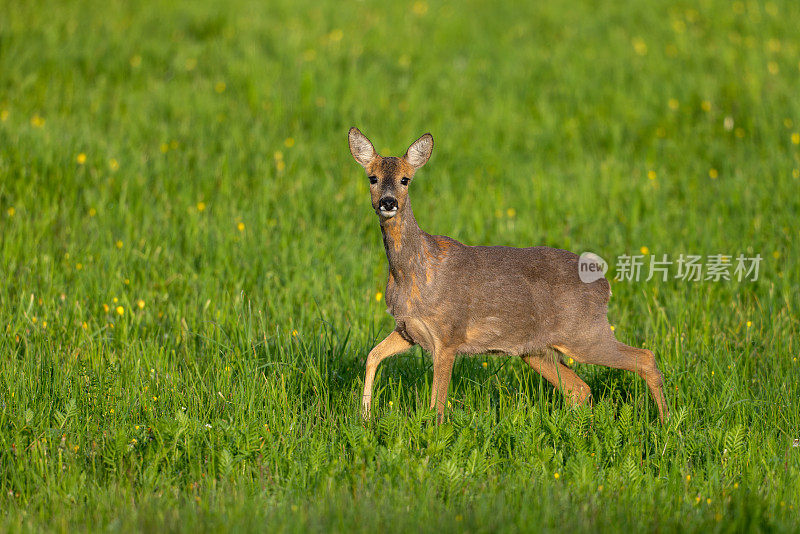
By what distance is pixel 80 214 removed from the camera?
912 centimetres

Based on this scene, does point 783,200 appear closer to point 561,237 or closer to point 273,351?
point 561,237

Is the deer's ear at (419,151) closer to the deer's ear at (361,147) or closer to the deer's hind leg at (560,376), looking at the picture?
the deer's ear at (361,147)

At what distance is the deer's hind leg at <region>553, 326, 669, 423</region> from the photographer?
588 cm

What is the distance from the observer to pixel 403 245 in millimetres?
5590

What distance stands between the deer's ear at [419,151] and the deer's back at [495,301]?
1.58 feet

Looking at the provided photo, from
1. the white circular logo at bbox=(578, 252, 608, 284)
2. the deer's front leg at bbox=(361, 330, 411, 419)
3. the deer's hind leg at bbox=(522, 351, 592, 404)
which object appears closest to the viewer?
the deer's front leg at bbox=(361, 330, 411, 419)

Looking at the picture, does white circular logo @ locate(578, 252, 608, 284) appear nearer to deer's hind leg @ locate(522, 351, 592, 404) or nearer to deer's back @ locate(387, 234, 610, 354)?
Result: deer's back @ locate(387, 234, 610, 354)

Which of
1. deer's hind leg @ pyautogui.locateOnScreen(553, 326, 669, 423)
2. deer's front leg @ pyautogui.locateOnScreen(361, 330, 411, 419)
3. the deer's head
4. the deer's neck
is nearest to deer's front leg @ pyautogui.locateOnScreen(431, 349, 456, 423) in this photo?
deer's front leg @ pyautogui.locateOnScreen(361, 330, 411, 419)

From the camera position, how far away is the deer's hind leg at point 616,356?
5879 mm

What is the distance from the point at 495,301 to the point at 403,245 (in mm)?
679

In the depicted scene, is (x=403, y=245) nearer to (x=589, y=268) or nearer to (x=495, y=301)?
(x=495, y=301)

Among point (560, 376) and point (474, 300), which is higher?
point (474, 300)

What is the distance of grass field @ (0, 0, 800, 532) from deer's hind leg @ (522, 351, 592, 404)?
14 cm

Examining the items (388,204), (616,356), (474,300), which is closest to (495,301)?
(474,300)
